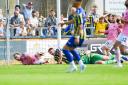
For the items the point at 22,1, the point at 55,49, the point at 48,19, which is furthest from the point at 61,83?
the point at 22,1

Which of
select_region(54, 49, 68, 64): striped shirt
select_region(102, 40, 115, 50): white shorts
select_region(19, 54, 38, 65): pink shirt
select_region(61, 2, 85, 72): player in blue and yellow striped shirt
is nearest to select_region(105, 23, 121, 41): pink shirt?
select_region(102, 40, 115, 50): white shorts

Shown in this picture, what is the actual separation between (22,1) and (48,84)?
25635mm

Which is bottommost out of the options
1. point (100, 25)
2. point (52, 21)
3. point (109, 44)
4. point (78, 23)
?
point (109, 44)

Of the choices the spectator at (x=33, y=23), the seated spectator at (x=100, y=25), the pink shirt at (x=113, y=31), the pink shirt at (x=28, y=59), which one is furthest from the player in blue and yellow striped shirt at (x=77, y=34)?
the seated spectator at (x=100, y=25)

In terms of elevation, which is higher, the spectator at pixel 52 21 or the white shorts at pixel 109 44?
the spectator at pixel 52 21

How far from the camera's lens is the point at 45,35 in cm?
3017

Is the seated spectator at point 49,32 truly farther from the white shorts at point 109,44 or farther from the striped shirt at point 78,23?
the striped shirt at point 78,23

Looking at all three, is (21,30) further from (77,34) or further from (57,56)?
(77,34)

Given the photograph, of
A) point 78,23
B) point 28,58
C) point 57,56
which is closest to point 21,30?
point 28,58

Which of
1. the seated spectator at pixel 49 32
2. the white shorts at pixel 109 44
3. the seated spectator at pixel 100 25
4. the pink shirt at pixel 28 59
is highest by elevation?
the seated spectator at pixel 100 25

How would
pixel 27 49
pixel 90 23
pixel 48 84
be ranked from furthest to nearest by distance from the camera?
1. pixel 90 23
2. pixel 27 49
3. pixel 48 84

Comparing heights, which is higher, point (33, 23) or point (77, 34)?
point (33, 23)

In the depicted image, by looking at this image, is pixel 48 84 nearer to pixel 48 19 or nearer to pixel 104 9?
pixel 48 19

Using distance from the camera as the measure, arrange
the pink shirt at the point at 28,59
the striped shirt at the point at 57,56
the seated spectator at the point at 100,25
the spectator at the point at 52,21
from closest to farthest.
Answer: the pink shirt at the point at 28,59
the striped shirt at the point at 57,56
the spectator at the point at 52,21
the seated spectator at the point at 100,25
